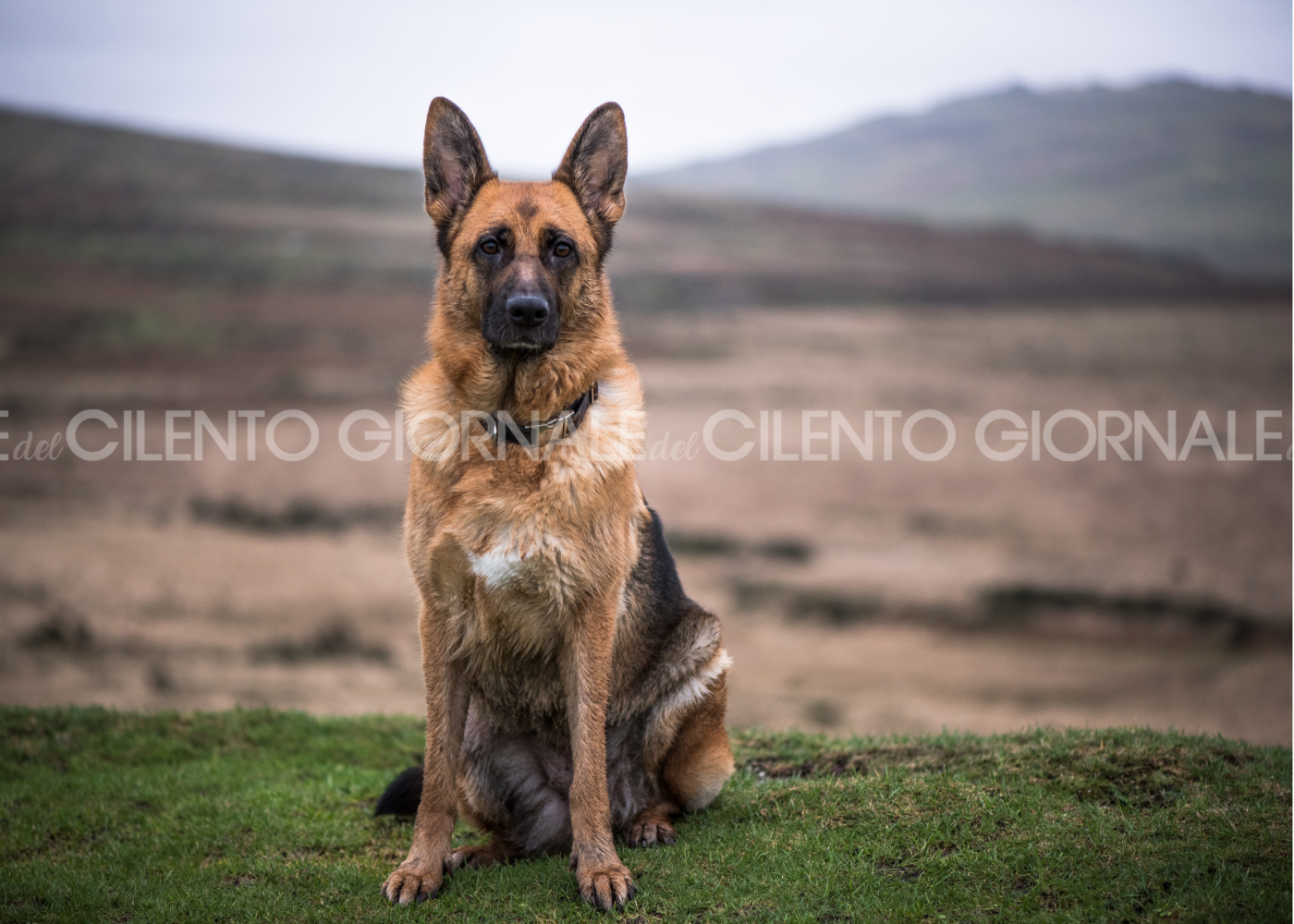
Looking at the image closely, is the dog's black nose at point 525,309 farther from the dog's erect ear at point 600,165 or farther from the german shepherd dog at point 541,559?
the dog's erect ear at point 600,165

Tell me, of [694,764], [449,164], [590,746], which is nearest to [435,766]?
[590,746]

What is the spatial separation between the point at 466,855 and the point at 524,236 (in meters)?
3.20

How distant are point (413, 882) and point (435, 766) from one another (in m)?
0.54

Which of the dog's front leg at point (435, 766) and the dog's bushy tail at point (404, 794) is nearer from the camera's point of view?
the dog's front leg at point (435, 766)

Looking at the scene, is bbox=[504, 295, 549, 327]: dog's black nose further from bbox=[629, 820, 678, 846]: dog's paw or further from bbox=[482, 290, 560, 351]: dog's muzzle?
bbox=[629, 820, 678, 846]: dog's paw

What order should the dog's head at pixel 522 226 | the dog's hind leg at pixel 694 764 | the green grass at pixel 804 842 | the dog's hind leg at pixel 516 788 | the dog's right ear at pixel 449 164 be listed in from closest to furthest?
1. the green grass at pixel 804 842
2. the dog's head at pixel 522 226
3. the dog's right ear at pixel 449 164
4. the dog's hind leg at pixel 516 788
5. the dog's hind leg at pixel 694 764

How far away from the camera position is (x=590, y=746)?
4.41 m

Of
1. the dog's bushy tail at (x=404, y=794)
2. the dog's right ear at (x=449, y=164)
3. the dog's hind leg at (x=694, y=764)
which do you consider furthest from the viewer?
the dog's bushy tail at (x=404, y=794)

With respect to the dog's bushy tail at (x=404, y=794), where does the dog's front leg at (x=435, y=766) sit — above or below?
above

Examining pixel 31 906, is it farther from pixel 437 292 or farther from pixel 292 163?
pixel 292 163

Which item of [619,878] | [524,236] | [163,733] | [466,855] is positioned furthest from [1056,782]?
[163,733]

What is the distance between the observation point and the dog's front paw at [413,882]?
441 cm

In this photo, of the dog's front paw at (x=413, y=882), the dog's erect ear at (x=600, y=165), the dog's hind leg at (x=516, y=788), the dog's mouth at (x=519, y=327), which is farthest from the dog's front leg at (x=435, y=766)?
the dog's erect ear at (x=600, y=165)

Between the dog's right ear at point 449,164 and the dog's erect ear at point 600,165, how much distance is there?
423 millimetres
